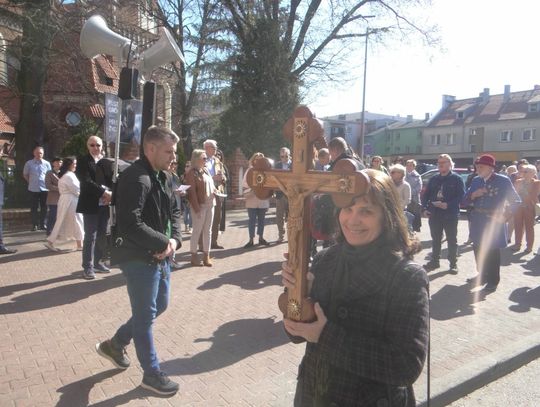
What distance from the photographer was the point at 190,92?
1925 centimetres

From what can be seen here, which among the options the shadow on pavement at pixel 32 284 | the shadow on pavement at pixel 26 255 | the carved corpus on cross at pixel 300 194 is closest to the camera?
the carved corpus on cross at pixel 300 194

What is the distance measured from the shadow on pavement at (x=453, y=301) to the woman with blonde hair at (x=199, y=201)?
3.63 m

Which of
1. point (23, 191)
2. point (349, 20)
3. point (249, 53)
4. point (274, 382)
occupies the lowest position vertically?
point (274, 382)

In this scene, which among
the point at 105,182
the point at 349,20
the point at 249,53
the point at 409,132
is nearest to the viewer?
the point at 105,182

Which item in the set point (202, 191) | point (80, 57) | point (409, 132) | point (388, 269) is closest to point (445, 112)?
point (409, 132)

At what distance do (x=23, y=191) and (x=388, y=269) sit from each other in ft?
42.7

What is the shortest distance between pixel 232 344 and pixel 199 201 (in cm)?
A: 348

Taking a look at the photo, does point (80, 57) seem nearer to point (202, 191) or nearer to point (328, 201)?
point (202, 191)

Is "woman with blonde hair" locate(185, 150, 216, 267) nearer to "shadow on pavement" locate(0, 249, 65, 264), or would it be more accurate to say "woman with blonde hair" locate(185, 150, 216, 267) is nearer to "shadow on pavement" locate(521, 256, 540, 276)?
"shadow on pavement" locate(0, 249, 65, 264)

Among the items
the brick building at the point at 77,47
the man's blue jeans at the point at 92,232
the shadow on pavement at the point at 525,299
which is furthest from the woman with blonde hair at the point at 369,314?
the brick building at the point at 77,47

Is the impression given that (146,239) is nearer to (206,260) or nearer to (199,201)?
(199,201)

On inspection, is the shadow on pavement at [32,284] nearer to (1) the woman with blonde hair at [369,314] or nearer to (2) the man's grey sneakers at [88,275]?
(2) the man's grey sneakers at [88,275]

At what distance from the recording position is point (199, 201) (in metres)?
7.42

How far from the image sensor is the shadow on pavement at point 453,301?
543 cm
